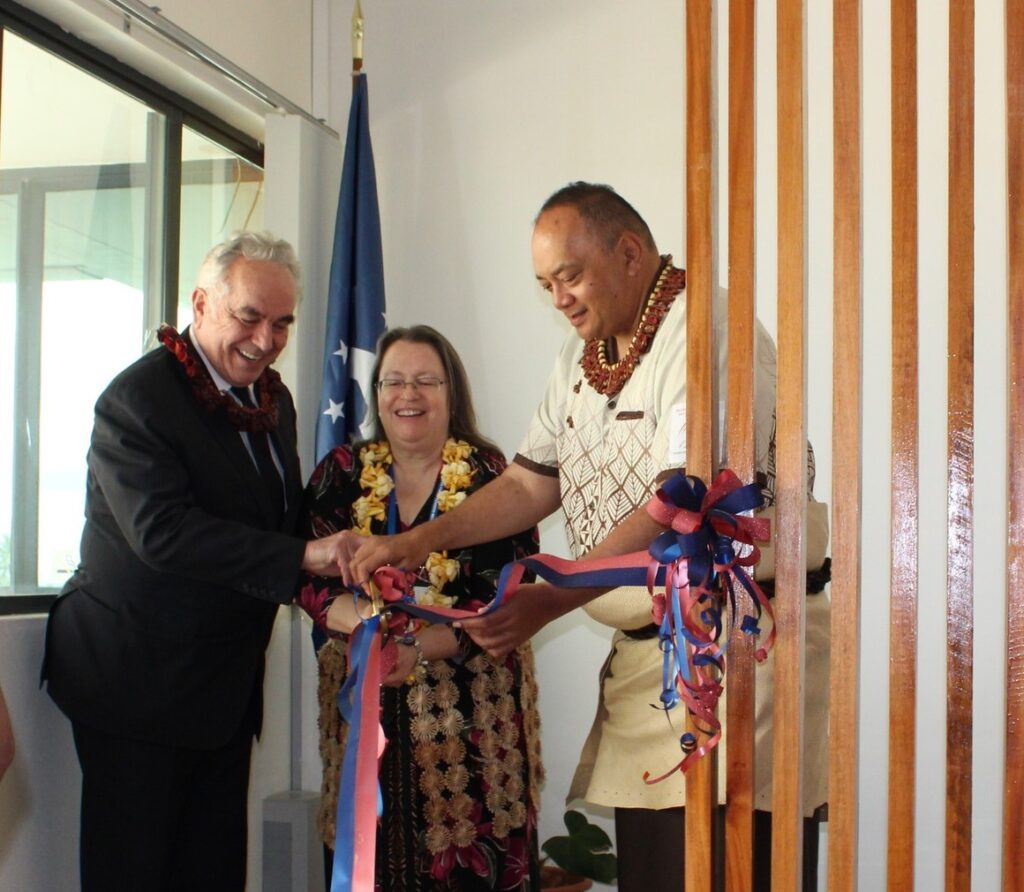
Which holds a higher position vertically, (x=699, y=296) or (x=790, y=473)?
(x=699, y=296)

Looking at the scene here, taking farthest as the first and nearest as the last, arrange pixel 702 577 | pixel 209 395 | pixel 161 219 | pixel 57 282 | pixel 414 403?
1. pixel 161 219
2. pixel 57 282
3. pixel 414 403
4. pixel 209 395
5. pixel 702 577

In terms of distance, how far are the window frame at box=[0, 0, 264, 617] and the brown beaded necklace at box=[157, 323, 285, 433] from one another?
823 millimetres

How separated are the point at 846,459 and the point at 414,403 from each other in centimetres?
161

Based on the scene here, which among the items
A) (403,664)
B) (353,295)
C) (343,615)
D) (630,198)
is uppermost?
(630,198)

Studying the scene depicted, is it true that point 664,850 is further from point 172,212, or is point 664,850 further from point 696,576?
point 172,212

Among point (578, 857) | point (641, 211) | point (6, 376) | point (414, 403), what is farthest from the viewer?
point (641, 211)

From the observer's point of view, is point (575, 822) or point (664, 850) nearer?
point (664, 850)

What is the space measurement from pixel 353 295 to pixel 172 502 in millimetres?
1671

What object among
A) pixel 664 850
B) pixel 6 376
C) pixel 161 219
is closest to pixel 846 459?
pixel 664 850

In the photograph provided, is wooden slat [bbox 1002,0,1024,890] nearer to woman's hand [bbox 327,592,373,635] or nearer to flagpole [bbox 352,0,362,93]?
woman's hand [bbox 327,592,373,635]

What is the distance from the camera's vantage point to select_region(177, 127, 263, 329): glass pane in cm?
405

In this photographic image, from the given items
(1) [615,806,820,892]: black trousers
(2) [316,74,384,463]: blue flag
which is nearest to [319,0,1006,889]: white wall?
(2) [316,74,384,463]: blue flag

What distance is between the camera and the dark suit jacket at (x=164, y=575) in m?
2.50

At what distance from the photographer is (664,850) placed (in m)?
1.86
